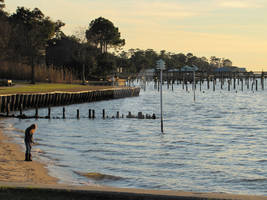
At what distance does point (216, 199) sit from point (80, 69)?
103m

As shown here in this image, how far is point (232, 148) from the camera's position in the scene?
1379 inches

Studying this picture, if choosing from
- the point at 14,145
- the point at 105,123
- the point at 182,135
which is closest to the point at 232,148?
the point at 182,135

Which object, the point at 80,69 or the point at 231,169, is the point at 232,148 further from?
the point at 80,69

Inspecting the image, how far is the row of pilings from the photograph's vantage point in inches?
2296

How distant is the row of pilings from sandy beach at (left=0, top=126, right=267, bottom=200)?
21799mm

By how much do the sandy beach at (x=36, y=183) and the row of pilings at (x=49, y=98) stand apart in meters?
21.8

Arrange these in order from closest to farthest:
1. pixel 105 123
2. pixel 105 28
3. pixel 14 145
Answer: pixel 14 145 → pixel 105 123 → pixel 105 28

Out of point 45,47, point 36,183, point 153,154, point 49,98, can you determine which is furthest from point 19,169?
point 45,47

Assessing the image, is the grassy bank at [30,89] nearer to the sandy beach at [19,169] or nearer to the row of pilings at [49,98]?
the row of pilings at [49,98]

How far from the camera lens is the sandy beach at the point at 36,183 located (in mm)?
13359

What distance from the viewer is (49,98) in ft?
234

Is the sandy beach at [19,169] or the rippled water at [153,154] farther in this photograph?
the rippled water at [153,154]

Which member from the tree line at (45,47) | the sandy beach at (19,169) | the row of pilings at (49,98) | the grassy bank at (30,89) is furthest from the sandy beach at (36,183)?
the tree line at (45,47)

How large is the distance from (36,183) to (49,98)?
5452 centimetres
